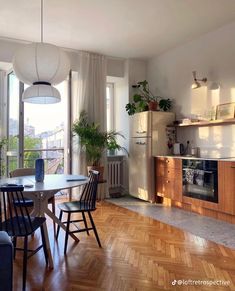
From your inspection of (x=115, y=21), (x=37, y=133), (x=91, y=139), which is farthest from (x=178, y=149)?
(x=37, y=133)

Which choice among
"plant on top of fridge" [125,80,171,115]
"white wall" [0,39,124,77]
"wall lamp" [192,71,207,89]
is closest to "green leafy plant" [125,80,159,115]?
"plant on top of fridge" [125,80,171,115]

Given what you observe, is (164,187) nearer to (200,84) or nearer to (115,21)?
(200,84)

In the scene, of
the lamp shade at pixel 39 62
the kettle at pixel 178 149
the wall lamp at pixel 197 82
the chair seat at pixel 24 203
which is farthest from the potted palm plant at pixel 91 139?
the lamp shade at pixel 39 62

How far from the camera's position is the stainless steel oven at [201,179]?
12.9ft

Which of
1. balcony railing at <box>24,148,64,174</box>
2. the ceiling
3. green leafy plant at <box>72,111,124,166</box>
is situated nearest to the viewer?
the ceiling

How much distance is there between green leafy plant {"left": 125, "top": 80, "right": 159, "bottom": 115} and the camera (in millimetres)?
5227

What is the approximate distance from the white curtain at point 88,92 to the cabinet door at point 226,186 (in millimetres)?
2520

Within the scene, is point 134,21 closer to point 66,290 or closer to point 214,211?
point 214,211

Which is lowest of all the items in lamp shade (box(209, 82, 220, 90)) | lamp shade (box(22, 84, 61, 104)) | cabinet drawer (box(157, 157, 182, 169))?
cabinet drawer (box(157, 157, 182, 169))

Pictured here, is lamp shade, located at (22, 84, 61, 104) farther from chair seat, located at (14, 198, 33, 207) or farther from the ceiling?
the ceiling

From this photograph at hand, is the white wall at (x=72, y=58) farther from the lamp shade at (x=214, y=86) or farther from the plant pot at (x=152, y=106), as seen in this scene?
the lamp shade at (x=214, y=86)

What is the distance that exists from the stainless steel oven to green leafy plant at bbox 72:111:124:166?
163 centimetres

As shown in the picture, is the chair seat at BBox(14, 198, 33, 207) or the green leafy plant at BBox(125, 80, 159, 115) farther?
the green leafy plant at BBox(125, 80, 159, 115)

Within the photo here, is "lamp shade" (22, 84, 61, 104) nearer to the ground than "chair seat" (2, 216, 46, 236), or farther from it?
farther from it
